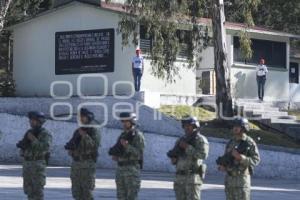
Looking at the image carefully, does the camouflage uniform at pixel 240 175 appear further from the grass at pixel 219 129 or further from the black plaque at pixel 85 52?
the black plaque at pixel 85 52

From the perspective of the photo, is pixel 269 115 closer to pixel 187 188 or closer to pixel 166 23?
pixel 166 23

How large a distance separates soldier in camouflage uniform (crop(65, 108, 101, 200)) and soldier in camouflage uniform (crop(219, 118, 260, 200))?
2.57 m

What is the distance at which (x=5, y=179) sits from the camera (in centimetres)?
2039

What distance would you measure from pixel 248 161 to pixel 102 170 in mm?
12907

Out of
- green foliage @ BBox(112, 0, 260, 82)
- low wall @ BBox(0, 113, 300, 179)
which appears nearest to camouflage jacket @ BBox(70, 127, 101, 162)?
low wall @ BBox(0, 113, 300, 179)

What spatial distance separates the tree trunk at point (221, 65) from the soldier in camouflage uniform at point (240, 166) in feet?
50.2

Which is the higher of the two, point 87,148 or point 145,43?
point 145,43

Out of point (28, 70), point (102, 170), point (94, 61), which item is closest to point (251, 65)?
point (94, 61)

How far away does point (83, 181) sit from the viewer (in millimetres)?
13805

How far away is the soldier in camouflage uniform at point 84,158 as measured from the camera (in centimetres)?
1380

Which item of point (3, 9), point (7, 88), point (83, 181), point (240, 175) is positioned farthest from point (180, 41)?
point (240, 175)

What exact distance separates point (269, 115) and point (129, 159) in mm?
18383

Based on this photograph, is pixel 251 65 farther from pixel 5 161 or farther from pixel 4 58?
pixel 4 58

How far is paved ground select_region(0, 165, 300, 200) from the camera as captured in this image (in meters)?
17.4
